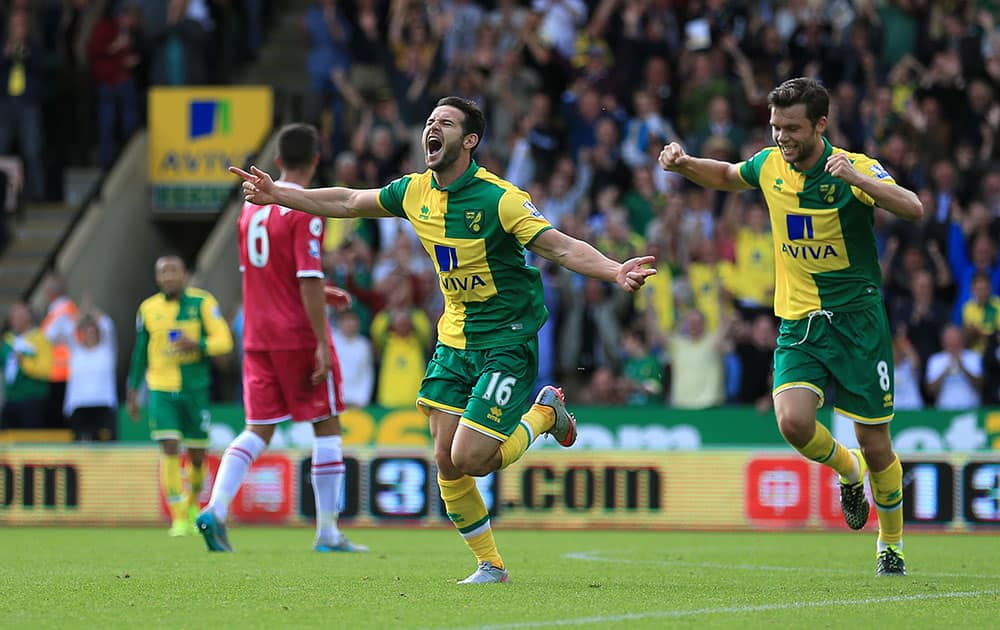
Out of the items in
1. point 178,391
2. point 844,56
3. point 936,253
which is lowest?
point 178,391

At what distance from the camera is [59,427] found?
20.2m

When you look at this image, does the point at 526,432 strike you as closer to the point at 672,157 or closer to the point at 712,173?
the point at 672,157

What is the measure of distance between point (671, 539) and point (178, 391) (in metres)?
4.45

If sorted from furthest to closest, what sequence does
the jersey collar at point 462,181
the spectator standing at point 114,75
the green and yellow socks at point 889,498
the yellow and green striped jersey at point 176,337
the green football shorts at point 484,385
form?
the spectator standing at point 114,75 < the yellow and green striped jersey at point 176,337 < the green and yellow socks at point 889,498 < the jersey collar at point 462,181 < the green football shorts at point 484,385

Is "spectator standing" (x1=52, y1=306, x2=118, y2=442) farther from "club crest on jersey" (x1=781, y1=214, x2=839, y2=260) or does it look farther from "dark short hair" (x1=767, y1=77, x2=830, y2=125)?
"dark short hair" (x1=767, y1=77, x2=830, y2=125)

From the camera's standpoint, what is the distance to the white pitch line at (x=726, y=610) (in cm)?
693

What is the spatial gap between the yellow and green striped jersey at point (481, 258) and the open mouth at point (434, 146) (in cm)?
20

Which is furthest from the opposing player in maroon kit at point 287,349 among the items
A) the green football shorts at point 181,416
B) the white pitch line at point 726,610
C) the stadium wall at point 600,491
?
the stadium wall at point 600,491

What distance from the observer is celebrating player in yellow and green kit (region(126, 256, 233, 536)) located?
576 inches

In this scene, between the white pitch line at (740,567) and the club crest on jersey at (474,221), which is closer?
the club crest on jersey at (474,221)

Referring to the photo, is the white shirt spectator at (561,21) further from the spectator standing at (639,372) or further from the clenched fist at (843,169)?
the clenched fist at (843,169)

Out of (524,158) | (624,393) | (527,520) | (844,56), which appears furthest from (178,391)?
(844,56)

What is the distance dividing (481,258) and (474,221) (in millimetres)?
200

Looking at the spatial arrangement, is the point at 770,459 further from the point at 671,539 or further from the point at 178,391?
the point at 178,391
